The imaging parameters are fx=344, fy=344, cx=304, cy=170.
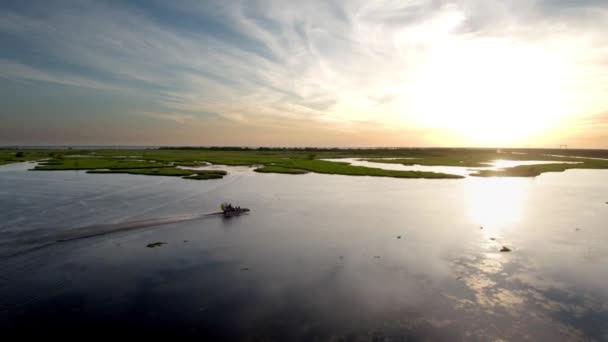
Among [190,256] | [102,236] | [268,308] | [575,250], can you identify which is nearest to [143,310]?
[268,308]

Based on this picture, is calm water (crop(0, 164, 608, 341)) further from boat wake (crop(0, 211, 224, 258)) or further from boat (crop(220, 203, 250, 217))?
boat (crop(220, 203, 250, 217))

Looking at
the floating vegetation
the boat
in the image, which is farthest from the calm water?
the boat

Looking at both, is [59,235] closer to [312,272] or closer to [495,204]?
[312,272]

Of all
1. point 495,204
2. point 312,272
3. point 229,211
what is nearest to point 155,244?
point 229,211

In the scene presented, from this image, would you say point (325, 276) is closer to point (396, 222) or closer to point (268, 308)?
point (268, 308)

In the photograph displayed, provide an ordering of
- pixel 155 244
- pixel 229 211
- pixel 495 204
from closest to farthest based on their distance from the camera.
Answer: pixel 155 244
pixel 229 211
pixel 495 204

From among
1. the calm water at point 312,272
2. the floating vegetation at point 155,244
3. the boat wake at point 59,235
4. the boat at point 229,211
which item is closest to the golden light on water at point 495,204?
the calm water at point 312,272
